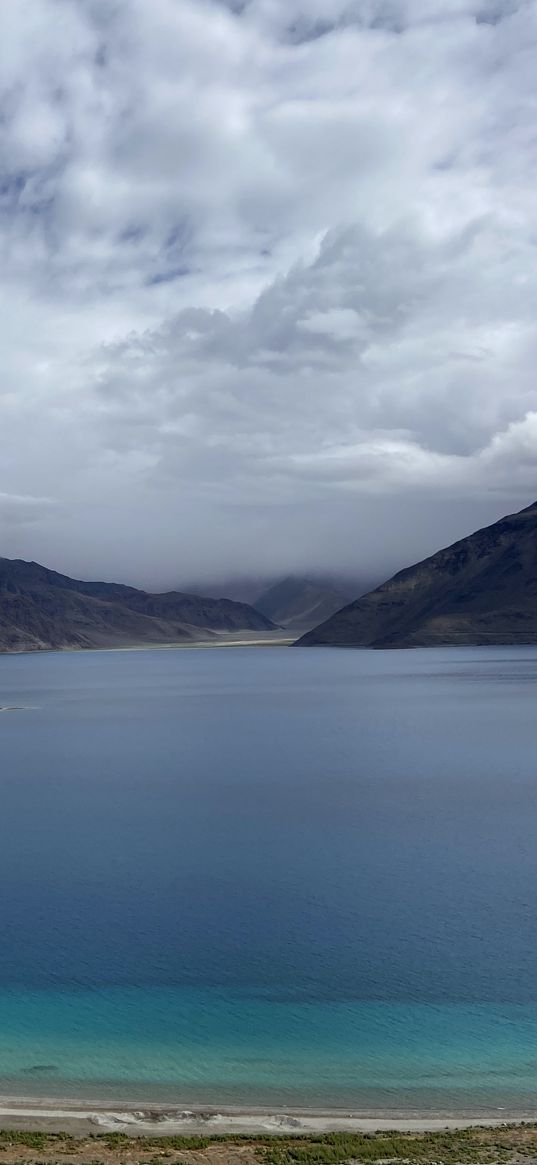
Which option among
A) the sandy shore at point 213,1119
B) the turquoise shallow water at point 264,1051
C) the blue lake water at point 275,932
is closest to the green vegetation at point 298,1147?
the sandy shore at point 213,1119

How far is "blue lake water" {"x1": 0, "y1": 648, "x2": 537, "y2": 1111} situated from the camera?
88.7 ft

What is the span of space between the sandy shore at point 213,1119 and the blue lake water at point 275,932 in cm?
93

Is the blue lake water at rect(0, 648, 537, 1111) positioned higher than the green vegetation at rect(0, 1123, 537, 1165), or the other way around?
the green vegetation at rect(0, 1123, 537, 1165)

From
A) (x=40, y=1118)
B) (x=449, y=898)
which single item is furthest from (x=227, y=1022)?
(x=449, y=898)

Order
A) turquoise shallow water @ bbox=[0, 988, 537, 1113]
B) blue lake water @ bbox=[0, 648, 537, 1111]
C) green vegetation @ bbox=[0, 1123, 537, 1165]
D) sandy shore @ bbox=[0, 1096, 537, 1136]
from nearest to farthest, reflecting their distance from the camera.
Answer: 1. green vegetation @ bbox=[0, 1123, 537, 1165]
2. sandy shore @ bbox=[0, 1096, 537, 1136]
3. turquoise shallow water @ bbox=[0, 988, 537, 1113]
4. blue lake water @ bbox=[0, 648, 537, 1111]

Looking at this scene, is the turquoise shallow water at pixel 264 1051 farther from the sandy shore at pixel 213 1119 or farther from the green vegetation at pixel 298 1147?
the green vegetation at pixel 298 1147

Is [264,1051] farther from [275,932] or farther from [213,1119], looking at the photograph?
[275,932]

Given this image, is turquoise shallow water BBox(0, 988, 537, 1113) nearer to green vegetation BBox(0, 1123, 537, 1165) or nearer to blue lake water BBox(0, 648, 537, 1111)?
blue lake water BBox(0, 648, 537, 1111)

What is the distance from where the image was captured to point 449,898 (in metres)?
42.9

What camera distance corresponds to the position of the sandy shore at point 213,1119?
74.3ft

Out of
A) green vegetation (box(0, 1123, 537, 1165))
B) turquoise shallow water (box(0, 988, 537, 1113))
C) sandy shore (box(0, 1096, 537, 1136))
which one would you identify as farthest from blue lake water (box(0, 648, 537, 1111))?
green vegetation (box(0, 1123, 537, 1165))

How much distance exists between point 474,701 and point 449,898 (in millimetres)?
108030

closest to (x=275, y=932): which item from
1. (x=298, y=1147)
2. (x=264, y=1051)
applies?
(x=264, y=1051)

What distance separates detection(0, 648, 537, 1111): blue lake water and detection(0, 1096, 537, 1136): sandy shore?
932mm
